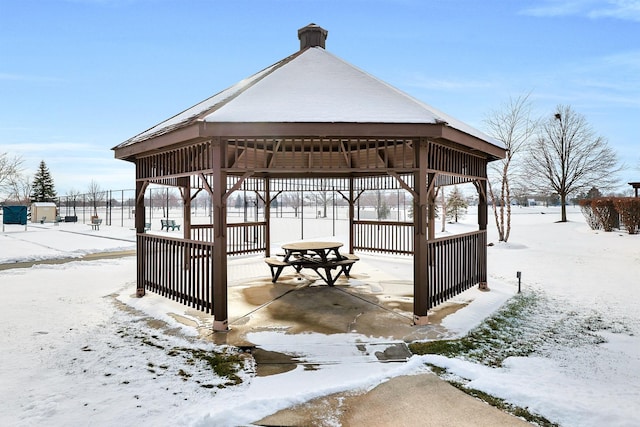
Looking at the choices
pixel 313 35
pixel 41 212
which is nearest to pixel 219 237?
pixel 313 35

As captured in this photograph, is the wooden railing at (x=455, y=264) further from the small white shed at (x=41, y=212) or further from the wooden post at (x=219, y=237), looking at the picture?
the small white shed at (x=41, y=212)

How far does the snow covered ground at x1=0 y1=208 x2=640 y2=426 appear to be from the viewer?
126 inches

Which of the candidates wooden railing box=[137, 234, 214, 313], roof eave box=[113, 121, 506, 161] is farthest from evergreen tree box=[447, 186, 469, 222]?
wooden railing box=[137, 234, 214, 313]

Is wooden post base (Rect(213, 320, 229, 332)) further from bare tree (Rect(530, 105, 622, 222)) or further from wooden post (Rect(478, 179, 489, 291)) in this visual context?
bare tree (Rect(530, 105, 622, 222))

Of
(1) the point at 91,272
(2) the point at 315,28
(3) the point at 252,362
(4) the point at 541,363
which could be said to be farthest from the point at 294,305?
(1) the point at 91,272

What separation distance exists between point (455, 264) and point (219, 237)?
411 cm

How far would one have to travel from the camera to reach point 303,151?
510 centimetres

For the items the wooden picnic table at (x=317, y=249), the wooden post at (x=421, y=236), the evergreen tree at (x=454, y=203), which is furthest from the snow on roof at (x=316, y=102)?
the evergreen tree at (x=454, y=203)

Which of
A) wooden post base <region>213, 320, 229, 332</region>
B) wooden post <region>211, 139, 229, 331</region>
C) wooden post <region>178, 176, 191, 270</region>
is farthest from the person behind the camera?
wooden post <region>178, 176, 191, 270</region>

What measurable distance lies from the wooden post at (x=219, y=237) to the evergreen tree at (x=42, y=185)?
48260 mm

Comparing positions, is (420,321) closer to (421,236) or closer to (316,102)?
(421,236)

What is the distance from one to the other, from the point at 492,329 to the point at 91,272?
10002mm

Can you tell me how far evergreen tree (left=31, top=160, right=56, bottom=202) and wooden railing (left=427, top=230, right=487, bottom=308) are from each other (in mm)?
49903

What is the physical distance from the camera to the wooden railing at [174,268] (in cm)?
570
